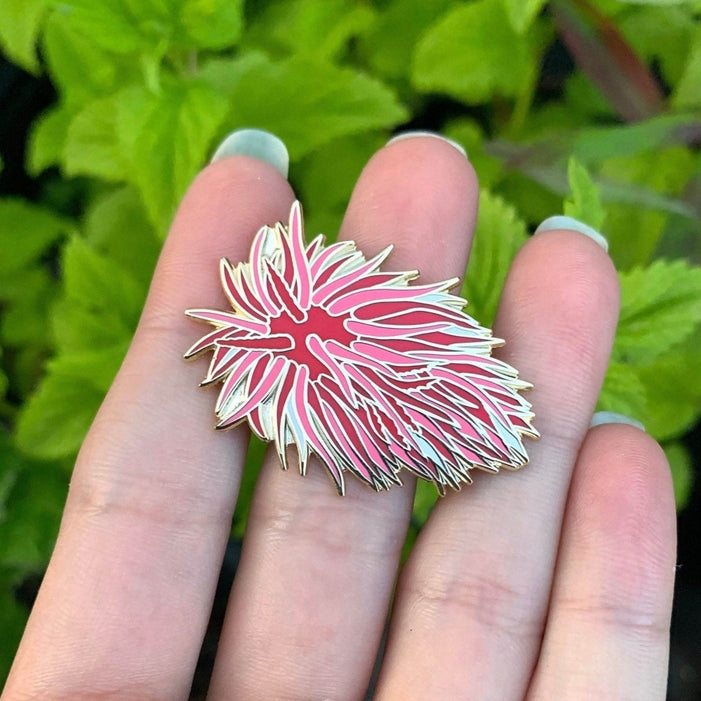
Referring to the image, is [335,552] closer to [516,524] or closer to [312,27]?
[516,524]

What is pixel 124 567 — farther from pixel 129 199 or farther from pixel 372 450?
pixel 129 199

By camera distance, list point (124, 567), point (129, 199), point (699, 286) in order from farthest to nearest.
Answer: point (129, 199) → point (699, 286) → point (124, 567)

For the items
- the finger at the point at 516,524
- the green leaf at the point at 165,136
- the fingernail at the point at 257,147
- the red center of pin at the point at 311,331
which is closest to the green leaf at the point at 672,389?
the finger at the point at 516,524

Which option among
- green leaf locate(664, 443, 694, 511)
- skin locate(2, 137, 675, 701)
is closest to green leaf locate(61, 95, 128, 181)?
skin locate(2, 137, 675, 701)

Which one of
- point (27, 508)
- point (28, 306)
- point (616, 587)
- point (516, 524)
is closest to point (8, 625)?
point (27, 508)

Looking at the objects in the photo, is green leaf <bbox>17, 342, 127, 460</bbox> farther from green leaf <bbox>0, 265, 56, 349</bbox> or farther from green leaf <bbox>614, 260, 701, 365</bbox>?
green leaf <bbox>614, 260, 701, 365</bbox>

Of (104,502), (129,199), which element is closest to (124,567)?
(104,502)
